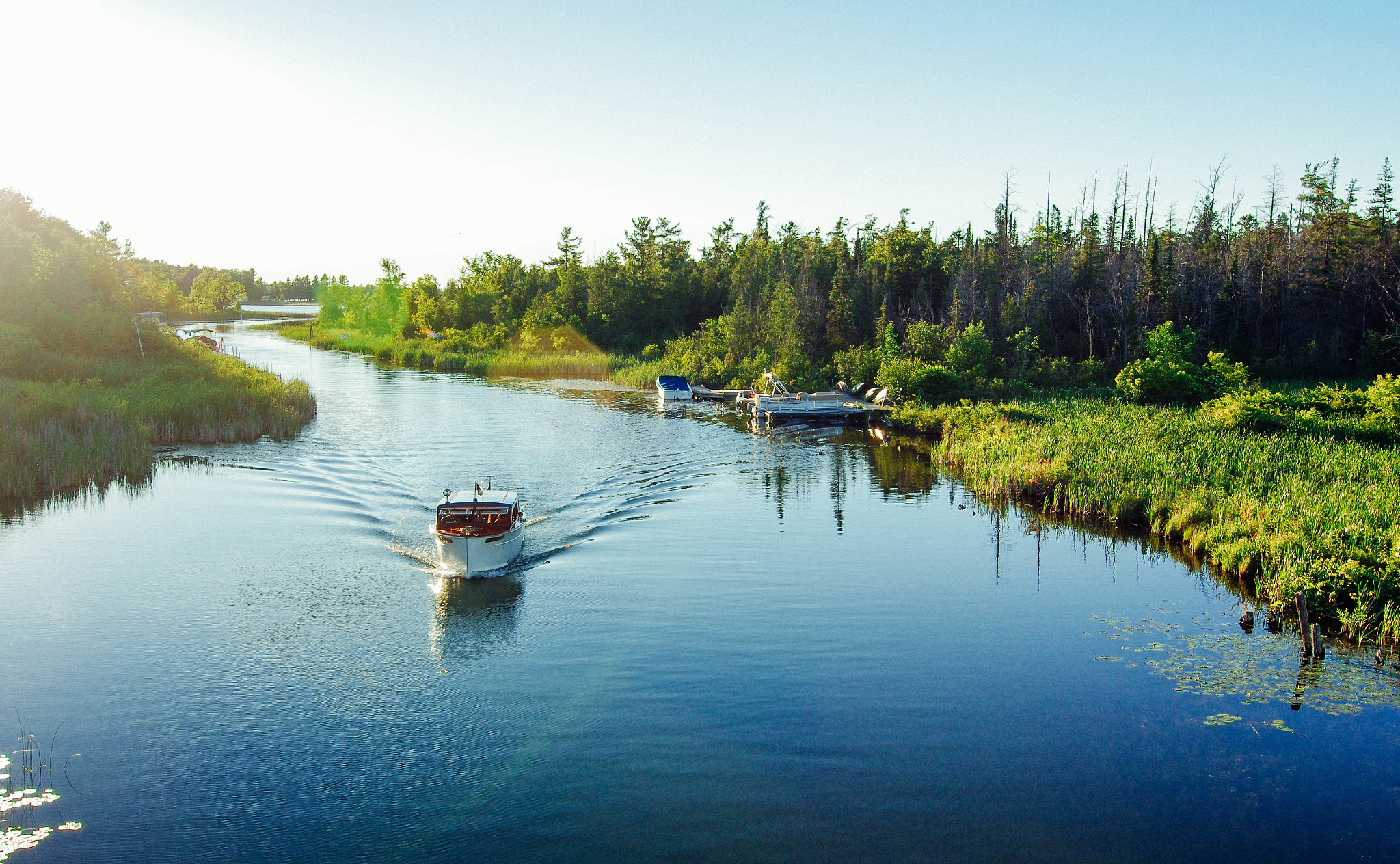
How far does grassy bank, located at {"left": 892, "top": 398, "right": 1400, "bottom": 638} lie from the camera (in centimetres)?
1789

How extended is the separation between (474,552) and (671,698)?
344 inches

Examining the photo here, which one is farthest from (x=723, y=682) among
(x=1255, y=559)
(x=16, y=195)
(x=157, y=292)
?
(x=157, y=292)

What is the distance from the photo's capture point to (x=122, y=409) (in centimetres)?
3762

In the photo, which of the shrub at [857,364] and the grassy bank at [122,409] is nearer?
the grassy bank at [122,409]

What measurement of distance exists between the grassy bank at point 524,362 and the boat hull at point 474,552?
178 ft

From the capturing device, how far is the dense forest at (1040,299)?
59094mm

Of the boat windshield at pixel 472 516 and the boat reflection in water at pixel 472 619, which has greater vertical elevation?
the boat windshield at pixel 472 516

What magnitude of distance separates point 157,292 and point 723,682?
14947cm

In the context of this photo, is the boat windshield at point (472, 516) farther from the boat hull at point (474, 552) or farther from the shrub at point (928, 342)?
the shrub at point (928, 342)

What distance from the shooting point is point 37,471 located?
100 ft

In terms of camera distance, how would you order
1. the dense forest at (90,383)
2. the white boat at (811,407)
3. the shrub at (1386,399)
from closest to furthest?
the shrub at (1386,399) → the dense forest at (90,383) → the white boat at (811,407)

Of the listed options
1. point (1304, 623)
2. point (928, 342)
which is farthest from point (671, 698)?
point (928, 342)

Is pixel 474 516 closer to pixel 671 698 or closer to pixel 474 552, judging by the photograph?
pixel 474 552

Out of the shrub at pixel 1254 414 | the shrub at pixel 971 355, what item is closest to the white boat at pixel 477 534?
the shrub at pixel 1254 414
